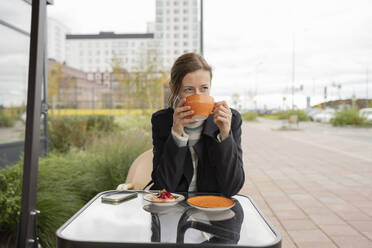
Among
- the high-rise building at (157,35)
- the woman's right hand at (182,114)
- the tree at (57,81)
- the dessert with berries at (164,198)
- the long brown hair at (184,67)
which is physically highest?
the high-rise building at (157,35)

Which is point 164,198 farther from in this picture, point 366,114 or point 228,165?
point 366,114

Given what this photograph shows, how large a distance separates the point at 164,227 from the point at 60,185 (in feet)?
6.71

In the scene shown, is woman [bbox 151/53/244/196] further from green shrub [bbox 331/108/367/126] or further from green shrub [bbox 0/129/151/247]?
green shrub [bbox 331/108/367/126]

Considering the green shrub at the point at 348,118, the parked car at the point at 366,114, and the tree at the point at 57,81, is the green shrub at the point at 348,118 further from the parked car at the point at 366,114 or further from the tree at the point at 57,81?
the tree at the point at 57,81

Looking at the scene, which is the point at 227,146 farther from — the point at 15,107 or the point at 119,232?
the point at 15,107

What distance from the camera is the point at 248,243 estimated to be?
923mm

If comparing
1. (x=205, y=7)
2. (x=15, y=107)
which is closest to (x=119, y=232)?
(x=15, y=107)

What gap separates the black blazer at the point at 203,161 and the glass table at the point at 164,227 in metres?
0.24

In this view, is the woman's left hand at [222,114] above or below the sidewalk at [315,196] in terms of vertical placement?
above

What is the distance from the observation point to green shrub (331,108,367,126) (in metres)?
22.3

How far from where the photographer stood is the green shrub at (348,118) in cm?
2228

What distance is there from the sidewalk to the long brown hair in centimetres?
186

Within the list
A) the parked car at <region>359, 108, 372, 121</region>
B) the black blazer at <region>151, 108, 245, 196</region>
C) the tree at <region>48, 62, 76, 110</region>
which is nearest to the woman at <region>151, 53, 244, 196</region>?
the black blazer at <region>151, 108, 245, 196</region>

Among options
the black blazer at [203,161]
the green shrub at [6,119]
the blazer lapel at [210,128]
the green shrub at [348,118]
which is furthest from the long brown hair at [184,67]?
the green shrub at [348,118]
